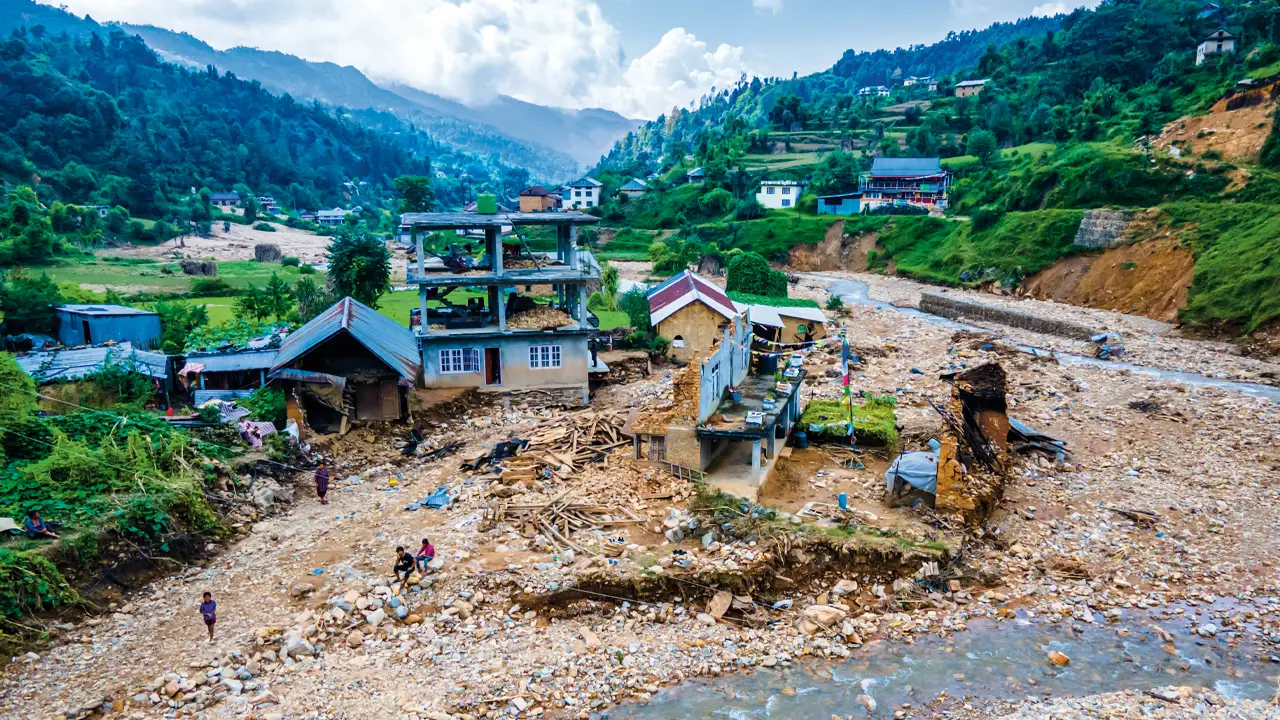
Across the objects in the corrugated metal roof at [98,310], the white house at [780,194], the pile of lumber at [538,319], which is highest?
the white house at [780,194]

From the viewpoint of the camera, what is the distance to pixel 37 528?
14.3 m

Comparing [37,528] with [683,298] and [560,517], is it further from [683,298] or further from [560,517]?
[683,298]

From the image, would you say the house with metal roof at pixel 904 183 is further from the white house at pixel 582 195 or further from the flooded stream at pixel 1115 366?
the white house at pixel 582 195

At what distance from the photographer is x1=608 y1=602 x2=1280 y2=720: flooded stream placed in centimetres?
1221

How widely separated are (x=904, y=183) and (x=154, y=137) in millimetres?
108783

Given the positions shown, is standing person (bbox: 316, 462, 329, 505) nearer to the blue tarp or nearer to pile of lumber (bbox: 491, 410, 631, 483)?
pile of lumber (bbox: 491, 410, 631, 483)

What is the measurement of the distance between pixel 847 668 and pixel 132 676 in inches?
446

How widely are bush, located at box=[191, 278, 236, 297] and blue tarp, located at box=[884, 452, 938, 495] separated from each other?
1713 inches

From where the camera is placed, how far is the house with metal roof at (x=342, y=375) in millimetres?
22453

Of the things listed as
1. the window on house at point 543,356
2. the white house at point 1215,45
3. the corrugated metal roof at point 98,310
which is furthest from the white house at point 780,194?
the corrugated metal roof at point 98,310

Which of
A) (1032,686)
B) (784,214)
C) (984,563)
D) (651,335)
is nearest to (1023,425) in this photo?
(984,563)

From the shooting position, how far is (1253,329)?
34625mm

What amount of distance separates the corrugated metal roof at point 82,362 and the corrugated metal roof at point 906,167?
72912 mm

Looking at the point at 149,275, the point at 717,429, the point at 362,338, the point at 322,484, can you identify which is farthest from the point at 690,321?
the point at 149,275
